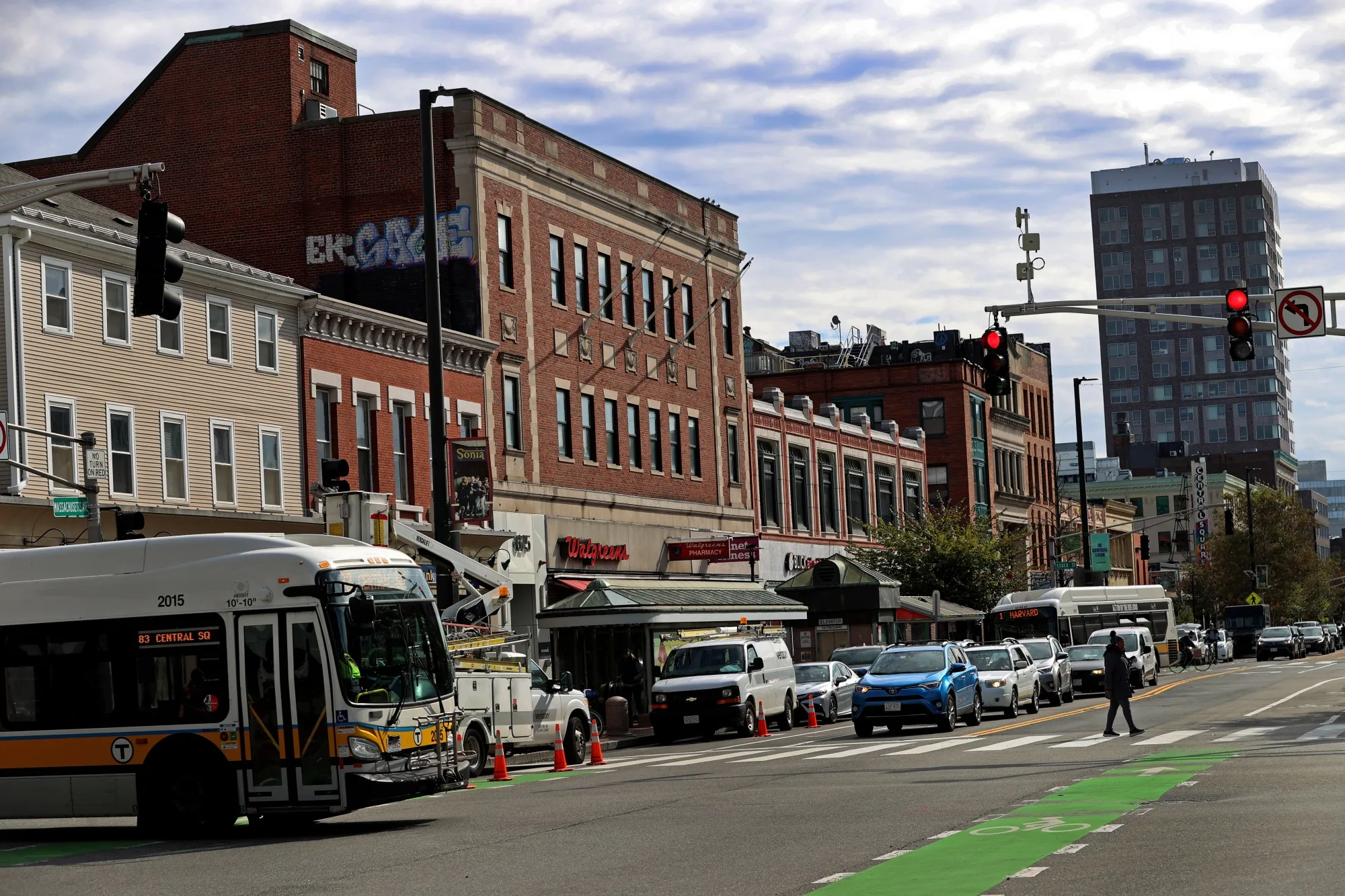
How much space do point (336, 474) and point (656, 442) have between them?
27.6 meters

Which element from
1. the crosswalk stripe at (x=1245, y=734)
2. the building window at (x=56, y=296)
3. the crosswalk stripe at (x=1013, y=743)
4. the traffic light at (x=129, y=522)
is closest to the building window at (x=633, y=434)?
the building window at (x=56, y=296)

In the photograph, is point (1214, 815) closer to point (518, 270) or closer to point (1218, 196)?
point (518, 270)

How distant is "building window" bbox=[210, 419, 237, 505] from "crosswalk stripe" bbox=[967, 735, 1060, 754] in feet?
50.9

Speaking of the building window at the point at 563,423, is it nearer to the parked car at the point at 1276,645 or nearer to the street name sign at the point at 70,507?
the street name sign at the point at 70,507

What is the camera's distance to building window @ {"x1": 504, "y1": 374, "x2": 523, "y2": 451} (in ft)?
145

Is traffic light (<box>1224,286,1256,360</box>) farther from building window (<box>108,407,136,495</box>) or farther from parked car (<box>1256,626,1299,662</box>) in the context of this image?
parked car (<box>1256,626,1299,662</box>)

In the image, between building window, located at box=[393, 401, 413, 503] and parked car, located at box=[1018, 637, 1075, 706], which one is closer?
building window, located at box=[393, 401, 413, 503]

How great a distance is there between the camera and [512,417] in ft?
147

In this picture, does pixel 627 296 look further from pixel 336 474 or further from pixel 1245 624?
pixel 1245 624

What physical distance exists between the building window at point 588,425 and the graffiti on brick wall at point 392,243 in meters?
6.46

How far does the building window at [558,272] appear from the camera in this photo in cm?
4688

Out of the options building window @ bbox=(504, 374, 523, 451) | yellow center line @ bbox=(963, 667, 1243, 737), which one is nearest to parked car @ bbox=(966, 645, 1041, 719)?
yellow center line @ bbox=(963, 667, 1243, 737)

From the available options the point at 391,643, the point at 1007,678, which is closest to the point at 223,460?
the point at 1007,678

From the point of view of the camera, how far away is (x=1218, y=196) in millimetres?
198125
